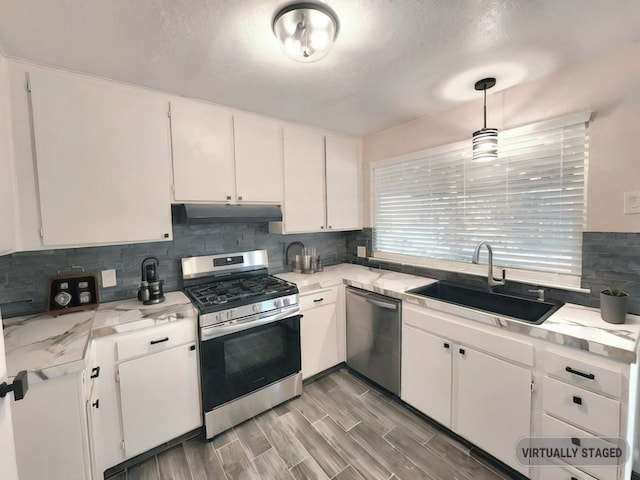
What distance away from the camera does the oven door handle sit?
184cm

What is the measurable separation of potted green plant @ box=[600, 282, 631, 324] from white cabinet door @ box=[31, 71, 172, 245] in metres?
2.66

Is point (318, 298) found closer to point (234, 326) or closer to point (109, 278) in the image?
point (234, 326)

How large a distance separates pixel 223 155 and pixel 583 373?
8.33 feet

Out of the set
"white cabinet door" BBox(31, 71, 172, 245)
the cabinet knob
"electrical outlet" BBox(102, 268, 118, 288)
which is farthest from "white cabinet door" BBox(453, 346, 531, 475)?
Answer: "electrical outlet" BBox(102, 268, 118, 288)

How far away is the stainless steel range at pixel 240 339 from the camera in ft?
6.17

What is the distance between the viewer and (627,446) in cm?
125

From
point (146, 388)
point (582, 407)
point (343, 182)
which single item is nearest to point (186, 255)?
point (146, 388)

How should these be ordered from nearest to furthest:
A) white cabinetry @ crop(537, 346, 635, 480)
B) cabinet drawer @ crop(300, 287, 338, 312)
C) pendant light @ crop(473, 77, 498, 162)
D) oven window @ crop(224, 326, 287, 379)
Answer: white cabinetry @ crop(537, 346, 635, 480) < pendant light @ crop(473, 77, 498, 162) < oven window @ crop(224, 326, 287, 379) < cabinet drawer @ crop(300, 287, 338, 312)

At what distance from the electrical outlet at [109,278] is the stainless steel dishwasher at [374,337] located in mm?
1857

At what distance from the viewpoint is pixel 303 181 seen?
2672 mm

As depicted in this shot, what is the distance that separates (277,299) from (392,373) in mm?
1106

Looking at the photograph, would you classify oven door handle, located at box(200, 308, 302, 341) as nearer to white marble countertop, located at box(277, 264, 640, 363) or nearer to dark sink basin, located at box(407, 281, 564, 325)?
white marble countertop, located at box(277, 264, 640, 363)

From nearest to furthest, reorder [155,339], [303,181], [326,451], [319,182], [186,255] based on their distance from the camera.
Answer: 1. [155,339]
2. [326,451]
3. [186,255]
4. [303,181]
5. [319,182]

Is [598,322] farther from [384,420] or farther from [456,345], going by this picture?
[384,420]
